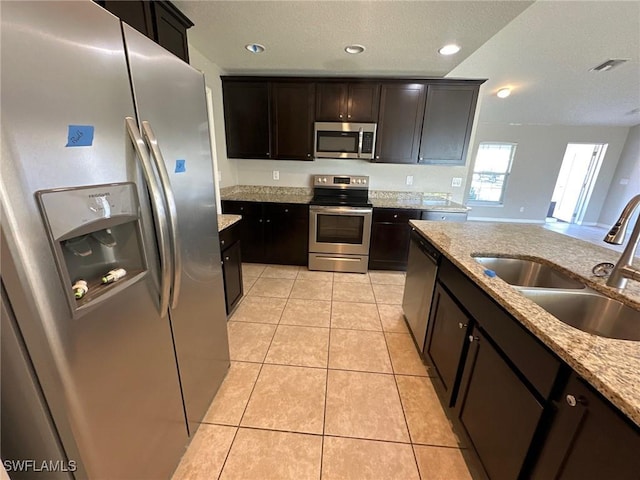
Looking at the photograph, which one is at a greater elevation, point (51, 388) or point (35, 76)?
point (35, 76)

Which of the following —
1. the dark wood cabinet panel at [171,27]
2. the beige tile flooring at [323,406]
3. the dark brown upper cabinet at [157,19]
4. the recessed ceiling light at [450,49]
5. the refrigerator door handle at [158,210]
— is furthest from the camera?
the recessed ceiling light at [450,49]

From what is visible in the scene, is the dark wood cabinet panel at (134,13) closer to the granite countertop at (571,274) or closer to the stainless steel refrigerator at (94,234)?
the stainless steel refrigerator at (94,234)

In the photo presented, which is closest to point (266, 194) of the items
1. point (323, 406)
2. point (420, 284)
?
point (420, 284)

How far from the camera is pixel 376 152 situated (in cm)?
336

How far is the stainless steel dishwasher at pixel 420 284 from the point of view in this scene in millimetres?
1831

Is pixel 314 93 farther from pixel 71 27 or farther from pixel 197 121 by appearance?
pixel 71 27

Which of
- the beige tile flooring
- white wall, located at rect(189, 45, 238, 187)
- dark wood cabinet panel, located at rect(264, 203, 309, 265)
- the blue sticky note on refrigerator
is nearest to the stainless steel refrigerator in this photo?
the blue sticky note on refrigerator

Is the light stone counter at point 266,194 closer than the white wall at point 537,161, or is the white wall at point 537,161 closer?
the light stone counter at point 266,194

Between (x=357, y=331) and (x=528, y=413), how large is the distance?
1.46 metres

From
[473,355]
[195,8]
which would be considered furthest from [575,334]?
[195,8]

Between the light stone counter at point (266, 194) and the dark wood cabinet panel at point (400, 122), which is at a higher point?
the dark wood cabinet panel at point (400, 122)

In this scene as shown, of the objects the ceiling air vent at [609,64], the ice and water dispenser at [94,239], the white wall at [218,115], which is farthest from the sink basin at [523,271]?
the ceiling air vent at [609,64]

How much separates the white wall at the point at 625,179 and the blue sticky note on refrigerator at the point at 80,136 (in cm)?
925

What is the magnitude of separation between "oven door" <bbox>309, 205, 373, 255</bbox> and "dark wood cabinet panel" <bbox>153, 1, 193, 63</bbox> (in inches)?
75.1
